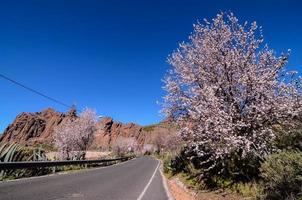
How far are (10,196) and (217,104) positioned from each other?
8402 mm

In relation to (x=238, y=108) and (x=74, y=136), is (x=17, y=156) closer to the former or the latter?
(x=238, y=108)

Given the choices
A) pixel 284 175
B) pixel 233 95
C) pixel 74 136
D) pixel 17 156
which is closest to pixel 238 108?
pixel 233 95

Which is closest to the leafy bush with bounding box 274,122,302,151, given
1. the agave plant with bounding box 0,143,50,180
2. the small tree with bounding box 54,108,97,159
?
the agave plant with bounding box 0,143,50,180

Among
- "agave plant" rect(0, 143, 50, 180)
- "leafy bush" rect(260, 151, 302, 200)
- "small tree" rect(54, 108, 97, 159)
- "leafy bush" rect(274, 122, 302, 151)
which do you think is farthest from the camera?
"small tree" rect(54, 108, 97, 159)

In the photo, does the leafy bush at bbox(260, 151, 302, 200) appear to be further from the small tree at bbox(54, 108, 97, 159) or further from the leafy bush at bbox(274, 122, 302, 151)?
the small tree at bbox(54, 108, 97, 159)

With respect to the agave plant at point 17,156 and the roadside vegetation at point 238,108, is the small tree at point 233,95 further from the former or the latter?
→ the agave plant at point 17,156

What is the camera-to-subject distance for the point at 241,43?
1616cm

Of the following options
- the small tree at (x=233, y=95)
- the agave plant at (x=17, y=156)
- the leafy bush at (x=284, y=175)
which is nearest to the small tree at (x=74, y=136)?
the agave plant at (x=17, y=156)

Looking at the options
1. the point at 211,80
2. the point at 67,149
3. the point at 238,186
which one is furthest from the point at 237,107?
the point at 67,149

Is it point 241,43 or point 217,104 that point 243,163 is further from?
point 241,43

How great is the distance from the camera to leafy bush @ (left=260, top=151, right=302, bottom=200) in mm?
8008

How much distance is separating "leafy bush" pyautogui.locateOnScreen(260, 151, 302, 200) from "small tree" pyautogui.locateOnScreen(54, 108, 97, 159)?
134ft

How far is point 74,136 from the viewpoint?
49.5 meters

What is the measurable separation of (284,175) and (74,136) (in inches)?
1712
